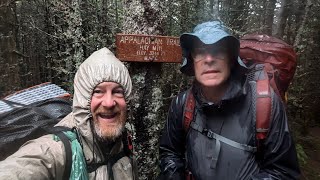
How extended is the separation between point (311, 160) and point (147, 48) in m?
8.50

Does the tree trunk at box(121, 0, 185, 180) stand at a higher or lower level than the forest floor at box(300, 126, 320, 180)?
higher

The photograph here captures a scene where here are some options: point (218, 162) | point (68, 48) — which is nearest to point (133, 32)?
point (218, 162)

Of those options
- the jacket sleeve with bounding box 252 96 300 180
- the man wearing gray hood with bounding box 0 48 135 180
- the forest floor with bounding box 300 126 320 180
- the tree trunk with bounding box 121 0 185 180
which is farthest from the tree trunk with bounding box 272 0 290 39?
Answer: the man wearing gray hood with bounding box 0 48 135 180

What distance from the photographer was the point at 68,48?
8.42 metres

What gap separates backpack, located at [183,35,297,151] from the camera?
242 cm

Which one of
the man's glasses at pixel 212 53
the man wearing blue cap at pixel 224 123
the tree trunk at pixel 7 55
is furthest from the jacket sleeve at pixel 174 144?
the tree trunk at pixel 7 55

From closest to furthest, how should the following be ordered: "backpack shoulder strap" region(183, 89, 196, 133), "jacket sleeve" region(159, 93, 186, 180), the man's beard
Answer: the man's beard, "backpack shoulder strap" region(183, 89, 196, 133), "jacket sleeve" region(159, 93, 186, 180)

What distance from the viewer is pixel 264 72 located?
257cm

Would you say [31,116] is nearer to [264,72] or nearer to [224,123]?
[224,123]

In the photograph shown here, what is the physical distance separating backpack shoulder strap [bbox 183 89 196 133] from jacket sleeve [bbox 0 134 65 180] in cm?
115

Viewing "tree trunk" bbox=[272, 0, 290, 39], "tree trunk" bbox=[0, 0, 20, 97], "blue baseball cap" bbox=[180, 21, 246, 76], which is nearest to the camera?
"blue baseball cap" bbox=[180, 21, 246, 76]

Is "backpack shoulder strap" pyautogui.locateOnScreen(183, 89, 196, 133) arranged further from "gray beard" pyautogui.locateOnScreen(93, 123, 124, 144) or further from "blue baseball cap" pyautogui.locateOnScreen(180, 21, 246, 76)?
"gray beard" pyautogui.locateOnScreen(93, 123, 124, 144)

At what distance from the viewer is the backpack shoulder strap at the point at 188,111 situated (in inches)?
109

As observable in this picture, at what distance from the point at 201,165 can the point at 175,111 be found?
0.55 meters
